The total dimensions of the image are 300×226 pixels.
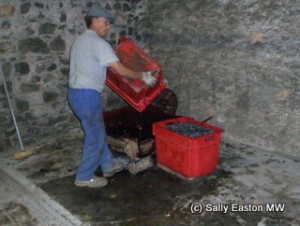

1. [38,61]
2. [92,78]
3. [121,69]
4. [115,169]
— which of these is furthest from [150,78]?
[38,61]

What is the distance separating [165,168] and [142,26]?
2.88m

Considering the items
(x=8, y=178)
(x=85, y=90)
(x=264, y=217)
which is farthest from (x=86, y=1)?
(x=264, y=217)

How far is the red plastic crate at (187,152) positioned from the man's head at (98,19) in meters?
1.32

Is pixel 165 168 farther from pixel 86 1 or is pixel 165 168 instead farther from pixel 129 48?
pixel 86 1

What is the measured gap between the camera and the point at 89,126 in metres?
→ 4.25

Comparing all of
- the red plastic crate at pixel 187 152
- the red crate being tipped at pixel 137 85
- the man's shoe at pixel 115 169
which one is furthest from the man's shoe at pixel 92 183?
the red crate being tipped at pixel 137 85

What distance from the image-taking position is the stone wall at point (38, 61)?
5.23 m

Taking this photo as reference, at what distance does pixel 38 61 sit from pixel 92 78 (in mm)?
1749

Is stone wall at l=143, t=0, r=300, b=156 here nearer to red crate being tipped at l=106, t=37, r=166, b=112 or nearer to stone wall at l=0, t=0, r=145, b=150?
red crate being tipped at l=106, t=37, r=166, b=112

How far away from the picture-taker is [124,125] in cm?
529

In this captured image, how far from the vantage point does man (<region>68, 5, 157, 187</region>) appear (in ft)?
13.3

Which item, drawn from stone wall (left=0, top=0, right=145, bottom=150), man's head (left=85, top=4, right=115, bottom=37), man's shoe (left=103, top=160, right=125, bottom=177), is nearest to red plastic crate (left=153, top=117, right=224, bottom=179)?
man's shoe (left=103, top=160, right=125, bottom=177)

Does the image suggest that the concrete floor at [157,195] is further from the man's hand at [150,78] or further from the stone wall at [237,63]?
the man's hand at [150,78]

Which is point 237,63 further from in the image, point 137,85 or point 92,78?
point 92,78
